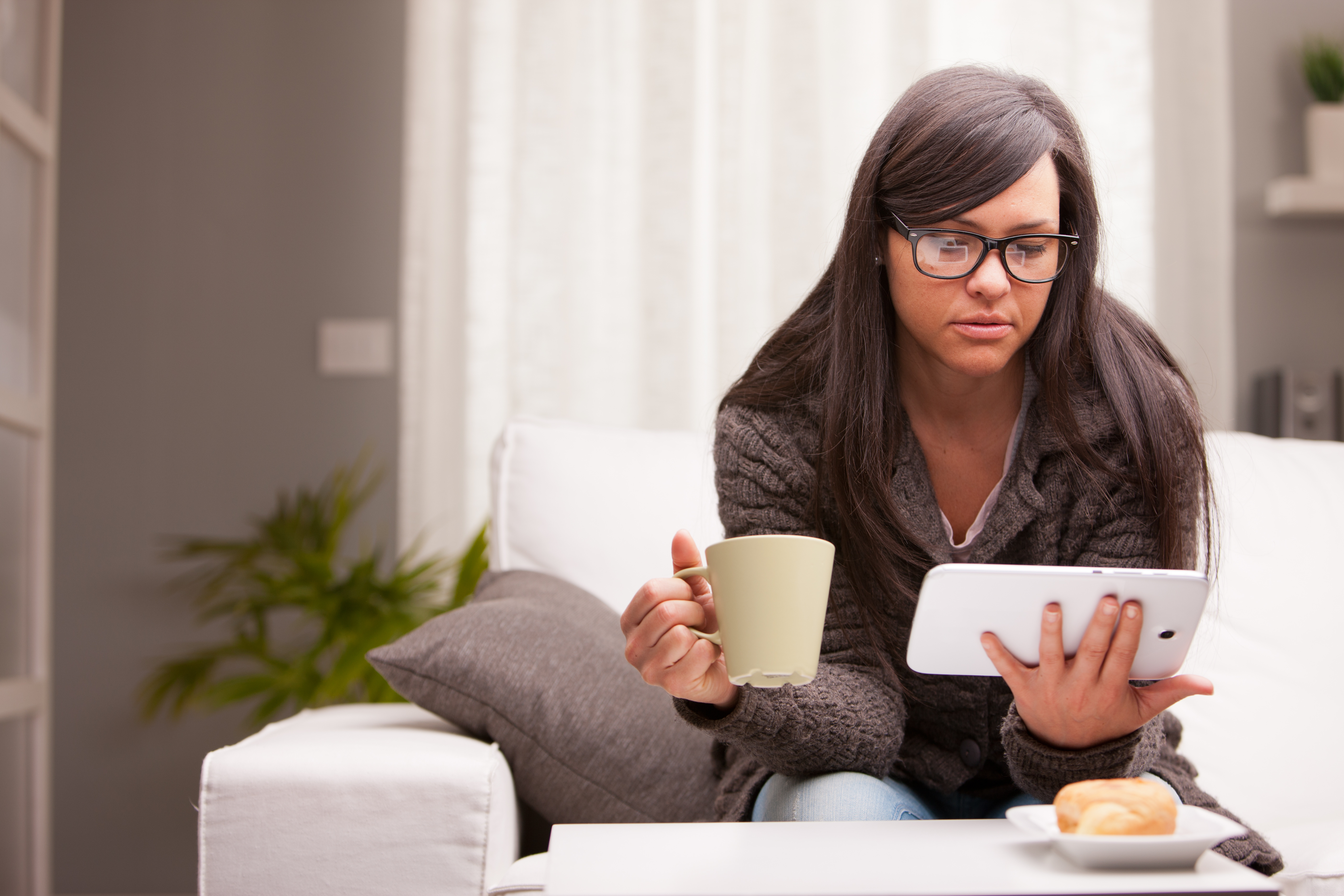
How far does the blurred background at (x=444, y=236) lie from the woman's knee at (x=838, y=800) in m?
1.40

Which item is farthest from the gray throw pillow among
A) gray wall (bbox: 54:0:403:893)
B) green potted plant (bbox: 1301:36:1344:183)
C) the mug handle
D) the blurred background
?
green potted plant (bbox: 1301:36:1344:183)

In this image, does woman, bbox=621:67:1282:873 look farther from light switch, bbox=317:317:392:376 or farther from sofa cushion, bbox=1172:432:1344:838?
light switch, bbox=317:317:392:376

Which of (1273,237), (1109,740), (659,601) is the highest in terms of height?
(1273,237)

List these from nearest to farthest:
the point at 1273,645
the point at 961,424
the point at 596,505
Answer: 1. the point at 961,424
2. the point at 1273,645
3. the point at 596,505

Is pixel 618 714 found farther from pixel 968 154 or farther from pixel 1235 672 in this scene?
pixel 1235 672

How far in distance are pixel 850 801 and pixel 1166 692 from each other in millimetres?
255

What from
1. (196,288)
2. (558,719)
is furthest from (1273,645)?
(196,288)

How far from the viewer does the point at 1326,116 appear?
232 centimetres

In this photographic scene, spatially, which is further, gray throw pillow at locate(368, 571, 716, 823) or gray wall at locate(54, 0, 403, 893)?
gray wall at locate(54, 0, 403, 893)

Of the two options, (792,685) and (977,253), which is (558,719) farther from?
(977,253)

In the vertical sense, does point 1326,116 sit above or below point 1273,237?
above

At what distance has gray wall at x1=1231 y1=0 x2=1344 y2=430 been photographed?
245cm

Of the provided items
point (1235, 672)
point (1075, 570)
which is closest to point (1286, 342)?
point (1235, 672)

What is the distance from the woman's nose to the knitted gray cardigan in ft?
0.61
